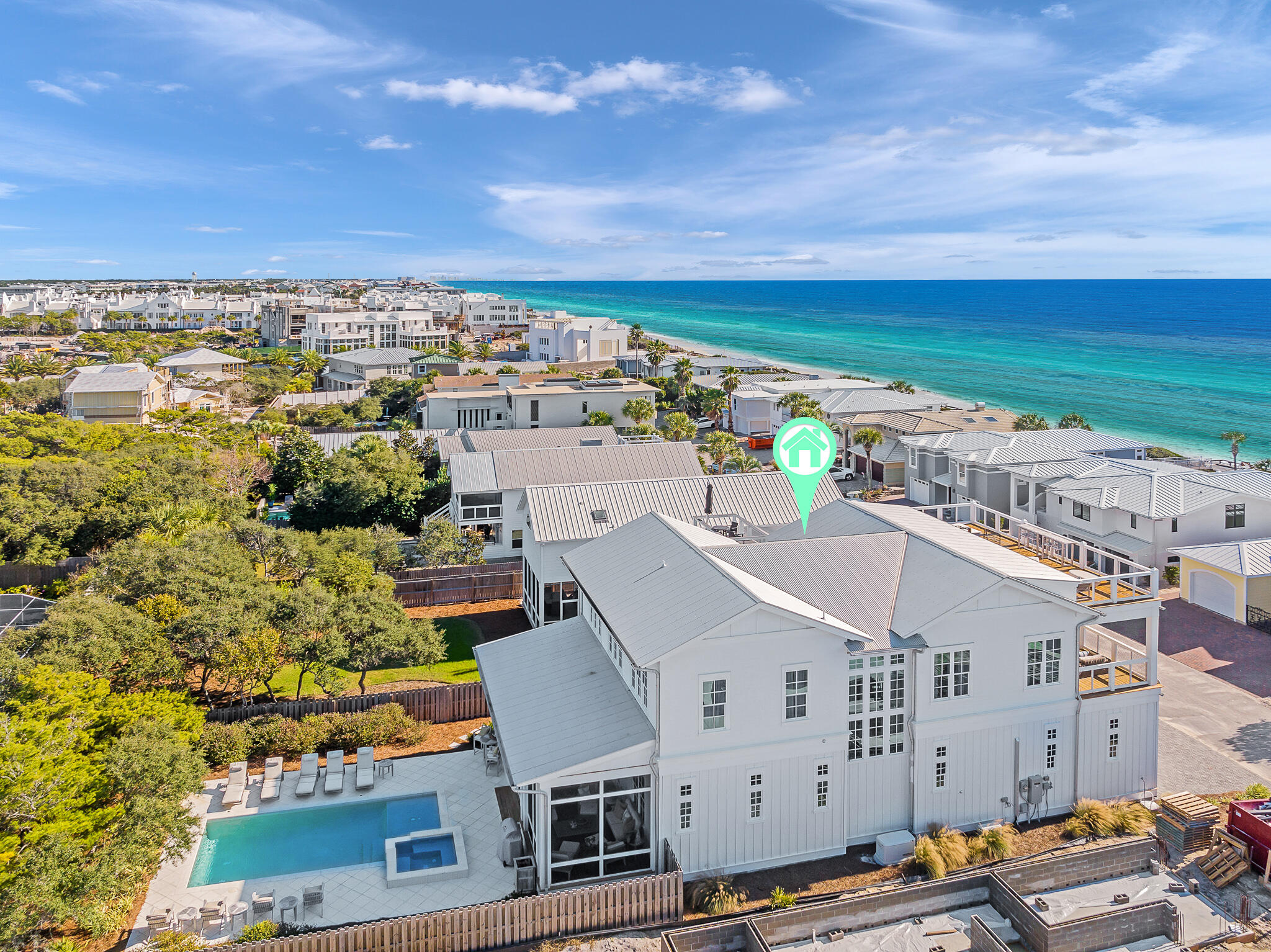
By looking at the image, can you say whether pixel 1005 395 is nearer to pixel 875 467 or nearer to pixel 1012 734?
pixel 875 467

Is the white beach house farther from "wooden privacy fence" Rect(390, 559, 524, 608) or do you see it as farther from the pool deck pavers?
"wooden privacy fence" Rect(390, 559, 524, 608)

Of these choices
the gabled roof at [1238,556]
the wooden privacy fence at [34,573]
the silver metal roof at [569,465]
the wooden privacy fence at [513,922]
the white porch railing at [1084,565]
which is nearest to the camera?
the wooden privacy fence at [513,922]

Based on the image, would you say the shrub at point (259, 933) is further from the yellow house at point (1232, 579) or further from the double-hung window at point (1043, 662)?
the yellow house at point (1232, 579)

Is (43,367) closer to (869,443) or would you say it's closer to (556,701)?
(869,443)

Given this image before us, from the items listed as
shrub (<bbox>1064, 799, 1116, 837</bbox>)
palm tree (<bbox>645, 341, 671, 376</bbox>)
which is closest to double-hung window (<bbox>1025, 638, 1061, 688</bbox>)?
shrub (<bbox>1064, 799, 1116, 837</bbox>)

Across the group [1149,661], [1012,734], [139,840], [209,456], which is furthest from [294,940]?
[209,456]

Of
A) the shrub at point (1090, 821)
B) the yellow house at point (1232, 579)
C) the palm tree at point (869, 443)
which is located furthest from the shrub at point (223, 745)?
the palm tree at point (869, 443)
